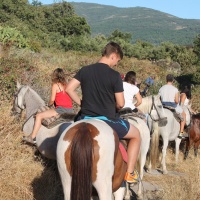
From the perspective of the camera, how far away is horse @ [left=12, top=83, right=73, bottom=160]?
6.95 m

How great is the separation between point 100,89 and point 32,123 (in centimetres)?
283

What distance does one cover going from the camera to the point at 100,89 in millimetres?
4996

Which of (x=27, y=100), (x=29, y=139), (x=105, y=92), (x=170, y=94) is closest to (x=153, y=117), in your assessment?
(x=170, y=94)

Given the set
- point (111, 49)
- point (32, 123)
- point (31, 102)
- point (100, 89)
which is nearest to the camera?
point (100, 89)

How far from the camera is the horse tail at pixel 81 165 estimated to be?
14.1ft

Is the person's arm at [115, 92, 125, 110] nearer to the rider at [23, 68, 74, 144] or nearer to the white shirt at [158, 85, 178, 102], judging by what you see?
the rider at [23, 68, 74, 144]

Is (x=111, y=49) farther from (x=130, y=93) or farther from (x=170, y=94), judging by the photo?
(x=170, y=94)

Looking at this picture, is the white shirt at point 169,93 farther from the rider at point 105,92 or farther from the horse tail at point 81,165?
the horse tail at point 81,165

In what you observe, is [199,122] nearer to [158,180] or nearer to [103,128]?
[158,180]

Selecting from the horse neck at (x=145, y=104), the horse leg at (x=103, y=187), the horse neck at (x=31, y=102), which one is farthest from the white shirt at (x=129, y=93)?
the horse leg at (x=103, y=187)

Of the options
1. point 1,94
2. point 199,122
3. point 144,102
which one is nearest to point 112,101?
point 144,102

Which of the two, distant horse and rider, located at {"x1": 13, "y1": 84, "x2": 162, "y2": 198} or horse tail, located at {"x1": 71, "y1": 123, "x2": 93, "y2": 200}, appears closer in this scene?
horse tail, located at {"x1": 71, "y1": 123, "x2": 93, "y2": 200}

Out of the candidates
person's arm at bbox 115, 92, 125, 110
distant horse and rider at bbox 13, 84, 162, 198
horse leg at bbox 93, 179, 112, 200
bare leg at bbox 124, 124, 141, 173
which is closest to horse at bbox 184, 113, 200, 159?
distant horse and rider at bbox 13, 84, 162, 198

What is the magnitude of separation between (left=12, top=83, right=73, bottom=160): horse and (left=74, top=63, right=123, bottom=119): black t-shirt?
1.92m
